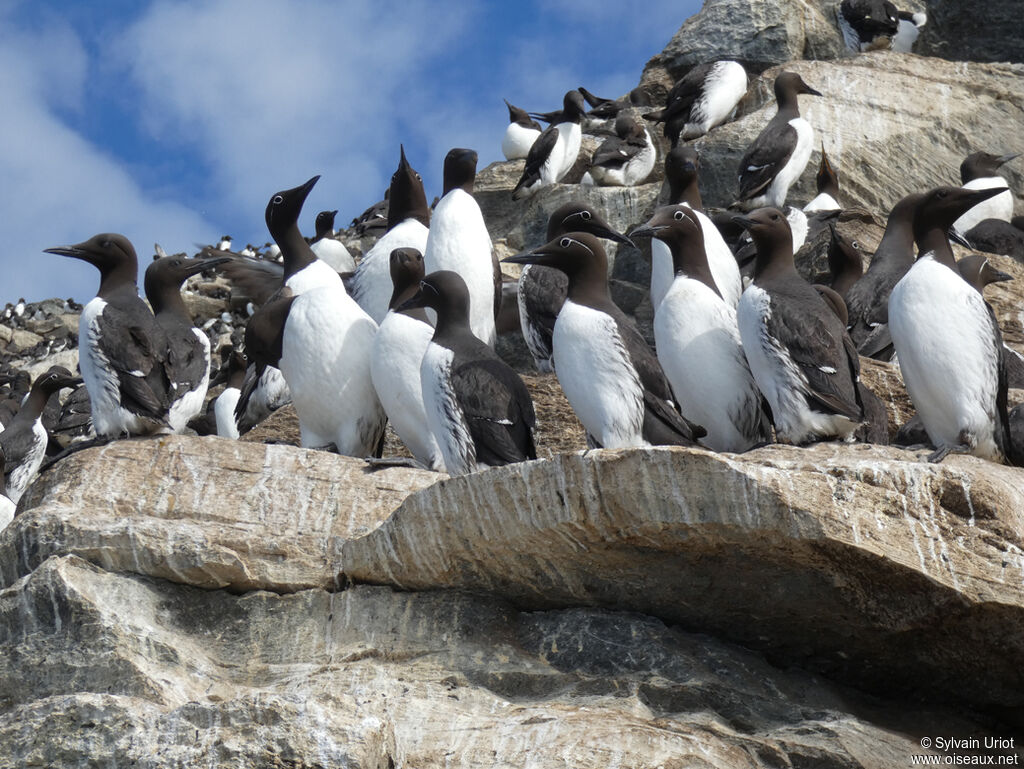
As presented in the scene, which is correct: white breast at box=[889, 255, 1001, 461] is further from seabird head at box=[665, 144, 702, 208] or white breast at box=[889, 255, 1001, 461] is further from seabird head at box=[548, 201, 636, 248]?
seabird head at box=[665, 144, 702, 208]

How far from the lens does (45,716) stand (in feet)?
15.2

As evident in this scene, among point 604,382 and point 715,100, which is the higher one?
point 715,100

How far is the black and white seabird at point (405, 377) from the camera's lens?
734 centimetres

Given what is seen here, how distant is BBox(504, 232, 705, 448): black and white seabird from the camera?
6.36 meters

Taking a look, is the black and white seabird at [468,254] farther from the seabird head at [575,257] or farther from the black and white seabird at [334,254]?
the black and white seabird at [334,254]

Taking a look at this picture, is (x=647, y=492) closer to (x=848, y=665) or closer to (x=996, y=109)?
(x=848, y=665)

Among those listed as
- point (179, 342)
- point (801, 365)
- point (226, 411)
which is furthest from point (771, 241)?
point (226, 411)

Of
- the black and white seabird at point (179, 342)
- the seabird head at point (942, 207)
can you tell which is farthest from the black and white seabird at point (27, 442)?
the seabird head at point (942, 207)

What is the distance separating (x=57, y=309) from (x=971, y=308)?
2434 centimetres

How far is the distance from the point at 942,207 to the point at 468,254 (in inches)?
117

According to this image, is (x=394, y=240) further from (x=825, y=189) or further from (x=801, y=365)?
(x=825, y=189)

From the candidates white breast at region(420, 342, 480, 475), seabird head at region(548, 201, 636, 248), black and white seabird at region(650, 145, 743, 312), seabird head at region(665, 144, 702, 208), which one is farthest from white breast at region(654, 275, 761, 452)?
seabird head at region(665, 144, 702, 208)

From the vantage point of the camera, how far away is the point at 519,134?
20266 millimetres

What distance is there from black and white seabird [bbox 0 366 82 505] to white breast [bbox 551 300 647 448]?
22.6 ft
